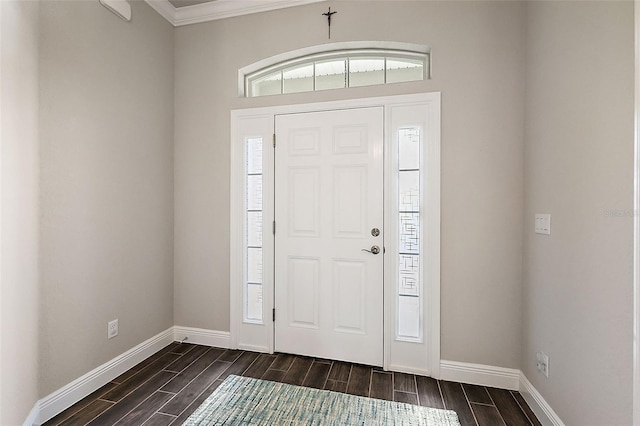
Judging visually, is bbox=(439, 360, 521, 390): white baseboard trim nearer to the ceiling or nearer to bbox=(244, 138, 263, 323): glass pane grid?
bbox=(244, 138, 263, 323): glass pane grid

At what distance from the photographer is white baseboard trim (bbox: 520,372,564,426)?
169 cm

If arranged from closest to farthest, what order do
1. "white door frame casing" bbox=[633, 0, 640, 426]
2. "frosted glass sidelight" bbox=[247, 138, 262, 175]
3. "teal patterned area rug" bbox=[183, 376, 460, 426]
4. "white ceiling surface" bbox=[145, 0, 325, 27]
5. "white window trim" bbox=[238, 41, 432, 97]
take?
"white door frame casing" bbox=[633, 0, 640, 426]
"teal patterned area rug" bbox=[183, 376, 460, 426]
"white window trim" bbox=[238, 41, 432, 97]
"white ceiling surface" bbox=[145, 0, 325, 27]
"frosted glass sidelight" bbox=[247, 138, 262, 175]

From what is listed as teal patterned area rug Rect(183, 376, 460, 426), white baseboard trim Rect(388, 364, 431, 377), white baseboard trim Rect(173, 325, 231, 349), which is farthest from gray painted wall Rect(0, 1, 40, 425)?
white baseboard trim Rect(388, 364, 431, 377)

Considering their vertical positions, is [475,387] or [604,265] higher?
[604,265]

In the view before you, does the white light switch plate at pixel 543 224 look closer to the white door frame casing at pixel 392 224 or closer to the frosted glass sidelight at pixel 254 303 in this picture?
the white door frame casing at pixel 392 224

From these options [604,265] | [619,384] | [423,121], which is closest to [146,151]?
[423,121]

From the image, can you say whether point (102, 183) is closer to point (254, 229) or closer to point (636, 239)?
point (254, 229)

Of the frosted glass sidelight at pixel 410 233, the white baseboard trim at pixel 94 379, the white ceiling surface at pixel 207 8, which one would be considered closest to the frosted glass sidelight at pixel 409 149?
the frosted glass sidelight at pixel 410 233

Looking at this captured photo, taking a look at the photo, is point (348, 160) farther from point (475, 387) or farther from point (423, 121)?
point (475, 387)

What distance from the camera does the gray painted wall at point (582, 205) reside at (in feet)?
4.06

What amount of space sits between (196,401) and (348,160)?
6.73 ft

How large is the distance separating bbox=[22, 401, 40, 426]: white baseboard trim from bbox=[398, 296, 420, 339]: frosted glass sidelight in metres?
2.35

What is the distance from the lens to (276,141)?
8.73ft

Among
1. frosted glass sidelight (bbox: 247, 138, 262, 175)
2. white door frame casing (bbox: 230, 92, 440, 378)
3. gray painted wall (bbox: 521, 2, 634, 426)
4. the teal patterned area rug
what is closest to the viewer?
gray painted wall (bbox: 521, 2, 634, 426)
